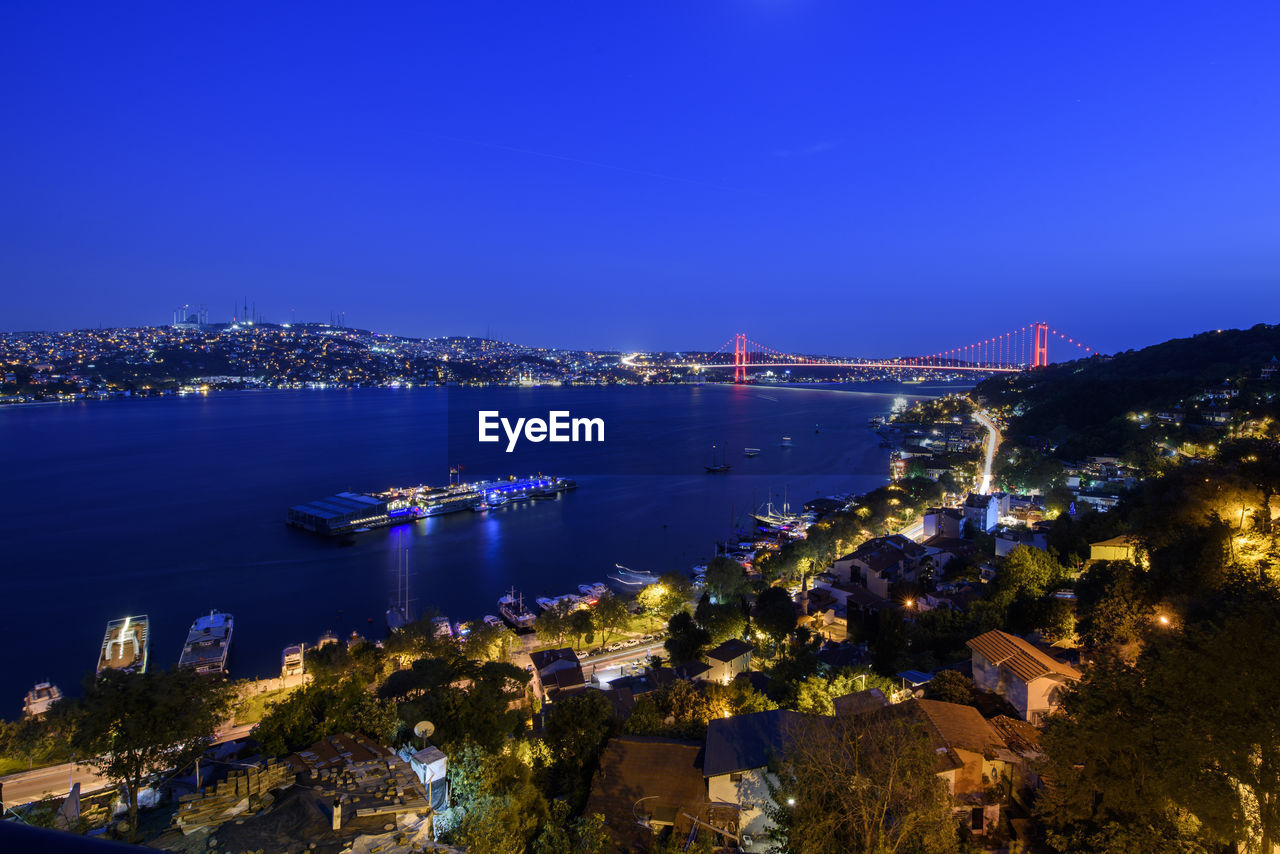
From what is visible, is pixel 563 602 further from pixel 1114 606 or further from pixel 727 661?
pixel 1114 606

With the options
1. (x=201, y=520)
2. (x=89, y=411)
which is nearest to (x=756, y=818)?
(x=201, y=520)

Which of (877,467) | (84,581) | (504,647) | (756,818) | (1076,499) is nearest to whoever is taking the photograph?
(756,818)

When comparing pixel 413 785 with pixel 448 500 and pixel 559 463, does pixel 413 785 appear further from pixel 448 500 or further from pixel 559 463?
pixel 559 463

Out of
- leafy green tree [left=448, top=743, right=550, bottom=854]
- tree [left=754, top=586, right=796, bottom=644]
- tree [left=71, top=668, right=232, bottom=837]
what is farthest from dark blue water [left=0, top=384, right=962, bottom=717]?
leafy green tree [left=448, top=743, right=550, bottom=854]

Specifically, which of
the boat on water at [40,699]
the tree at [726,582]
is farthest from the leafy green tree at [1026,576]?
the boat on water at [40,699]

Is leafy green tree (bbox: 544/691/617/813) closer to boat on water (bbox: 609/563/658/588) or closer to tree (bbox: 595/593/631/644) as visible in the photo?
tree (bbox: 595/593/631/644)

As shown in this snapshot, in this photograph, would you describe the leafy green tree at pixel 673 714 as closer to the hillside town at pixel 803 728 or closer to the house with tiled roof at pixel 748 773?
the hillside town at pixel 803 728
